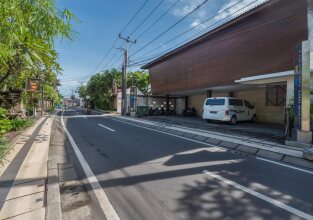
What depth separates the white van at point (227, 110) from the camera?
14070 millimetres

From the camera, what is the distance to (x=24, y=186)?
4.00m

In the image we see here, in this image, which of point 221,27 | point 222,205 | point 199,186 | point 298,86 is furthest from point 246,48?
point 222,205

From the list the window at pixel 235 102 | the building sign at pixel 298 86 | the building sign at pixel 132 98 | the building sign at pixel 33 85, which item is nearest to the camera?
the building sign at pixel 298 86

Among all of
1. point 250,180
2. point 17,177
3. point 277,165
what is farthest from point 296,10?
point 17,177

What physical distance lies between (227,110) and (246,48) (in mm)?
4395

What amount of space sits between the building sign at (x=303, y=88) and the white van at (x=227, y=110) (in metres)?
6.19

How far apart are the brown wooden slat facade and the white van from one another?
5.64ft

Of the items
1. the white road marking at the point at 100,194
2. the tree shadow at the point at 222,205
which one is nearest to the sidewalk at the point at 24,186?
the white road marking at the point at 100,194

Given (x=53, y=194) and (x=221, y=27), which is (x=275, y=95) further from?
(x=53, y=194)

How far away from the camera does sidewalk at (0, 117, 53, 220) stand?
10.2 feet

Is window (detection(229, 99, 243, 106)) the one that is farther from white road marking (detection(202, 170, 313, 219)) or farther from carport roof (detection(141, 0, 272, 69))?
white road marking (detection(202, 170, 313, 219))

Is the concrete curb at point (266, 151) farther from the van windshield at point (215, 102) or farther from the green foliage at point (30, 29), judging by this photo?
the green foliage at point (30, 29)

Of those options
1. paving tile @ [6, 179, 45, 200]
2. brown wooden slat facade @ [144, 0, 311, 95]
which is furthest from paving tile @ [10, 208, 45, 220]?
brown wooden slat facade @ [144, 0, 311, 95]

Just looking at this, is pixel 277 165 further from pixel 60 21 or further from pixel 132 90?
pixel 132 90
